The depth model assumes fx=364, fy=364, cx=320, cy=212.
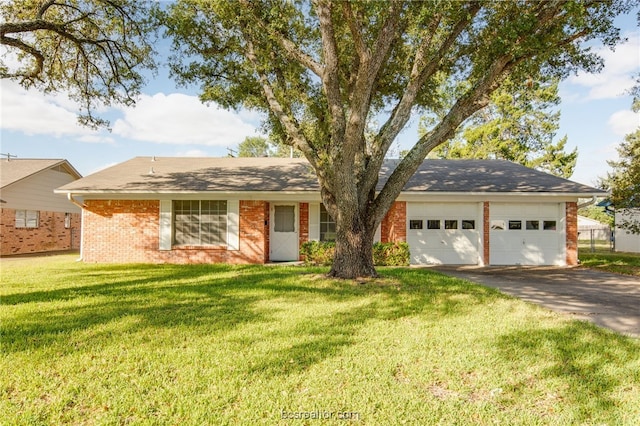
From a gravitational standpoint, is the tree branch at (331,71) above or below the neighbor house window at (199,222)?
above

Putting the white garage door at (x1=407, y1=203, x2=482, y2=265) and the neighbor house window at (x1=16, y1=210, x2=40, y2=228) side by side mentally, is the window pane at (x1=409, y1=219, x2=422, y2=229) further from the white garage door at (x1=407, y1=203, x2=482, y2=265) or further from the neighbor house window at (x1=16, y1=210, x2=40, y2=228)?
the neighbor house window at (x1=16, y1=210, x2=40, y2=228)

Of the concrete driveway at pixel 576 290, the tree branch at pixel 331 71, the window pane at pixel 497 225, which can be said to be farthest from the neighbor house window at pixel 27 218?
the window pane at pixel 497 225

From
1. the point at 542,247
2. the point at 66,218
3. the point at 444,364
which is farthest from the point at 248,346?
the point at 66,218

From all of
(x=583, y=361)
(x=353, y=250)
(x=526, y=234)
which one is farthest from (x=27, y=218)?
(x=526, y=234)

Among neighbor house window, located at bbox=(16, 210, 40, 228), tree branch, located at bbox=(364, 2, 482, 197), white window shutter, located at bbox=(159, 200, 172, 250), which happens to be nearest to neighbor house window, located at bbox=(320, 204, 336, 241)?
tree branch, located at bbox=(364, 2, 482, 197)

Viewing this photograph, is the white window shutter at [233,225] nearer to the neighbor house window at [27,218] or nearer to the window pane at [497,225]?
the window pane at [497,225]

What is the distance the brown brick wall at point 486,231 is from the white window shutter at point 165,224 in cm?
1083

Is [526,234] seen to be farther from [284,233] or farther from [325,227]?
[284,233]

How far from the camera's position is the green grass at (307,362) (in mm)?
2828

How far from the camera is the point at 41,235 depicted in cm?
1788

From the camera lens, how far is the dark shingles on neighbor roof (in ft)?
Result: 40.2

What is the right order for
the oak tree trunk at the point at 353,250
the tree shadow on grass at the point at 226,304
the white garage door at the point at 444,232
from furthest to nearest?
the white garage door at the point at 444,232 < the oak tree trunk at the point at 353,250 < the tree shadow on grass at the point at 226,304

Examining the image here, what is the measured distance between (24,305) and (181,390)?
4.71 m

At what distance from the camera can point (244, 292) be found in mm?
7137
